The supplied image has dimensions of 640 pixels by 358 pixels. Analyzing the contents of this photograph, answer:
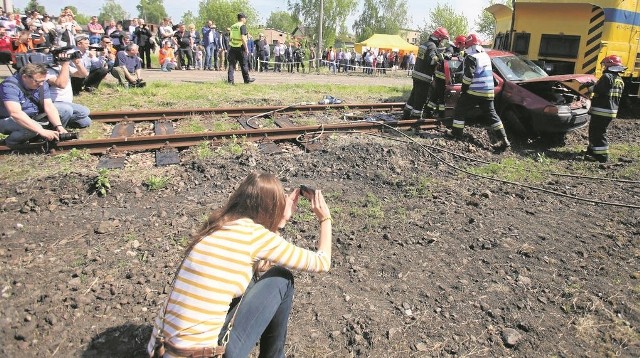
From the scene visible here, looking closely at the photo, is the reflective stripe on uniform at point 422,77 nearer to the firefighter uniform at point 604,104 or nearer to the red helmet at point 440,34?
the red helmet at point 440,34

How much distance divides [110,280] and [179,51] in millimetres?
16370

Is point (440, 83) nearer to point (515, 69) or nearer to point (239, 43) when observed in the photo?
point (515, 69)

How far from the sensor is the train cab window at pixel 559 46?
1078 cm

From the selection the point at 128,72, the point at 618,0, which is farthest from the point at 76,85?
the point at 618,0

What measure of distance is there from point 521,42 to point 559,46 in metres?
0.97

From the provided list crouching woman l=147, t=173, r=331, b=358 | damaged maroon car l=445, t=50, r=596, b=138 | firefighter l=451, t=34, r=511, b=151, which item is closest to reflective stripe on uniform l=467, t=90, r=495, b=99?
firefighter l=451, t=34, r=511, b=151

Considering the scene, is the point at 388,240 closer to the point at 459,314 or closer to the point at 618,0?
the point at 459,314

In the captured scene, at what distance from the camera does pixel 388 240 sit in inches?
174

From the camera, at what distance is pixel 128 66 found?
11.5 meters

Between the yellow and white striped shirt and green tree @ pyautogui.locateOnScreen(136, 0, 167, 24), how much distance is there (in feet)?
397

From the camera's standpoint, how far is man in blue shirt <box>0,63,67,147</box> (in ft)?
18.9

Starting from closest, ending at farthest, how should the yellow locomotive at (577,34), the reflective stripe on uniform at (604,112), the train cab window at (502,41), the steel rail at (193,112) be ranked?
the reflective stripe on uniform at (604,112) → the steel rail at (193,112) → the yellow locomotive at (577,34) → the train cab window at (502,41)

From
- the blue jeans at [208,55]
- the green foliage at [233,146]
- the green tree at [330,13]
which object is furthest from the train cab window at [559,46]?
the green tree at [330,13]

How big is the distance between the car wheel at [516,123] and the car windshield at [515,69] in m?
0.65
